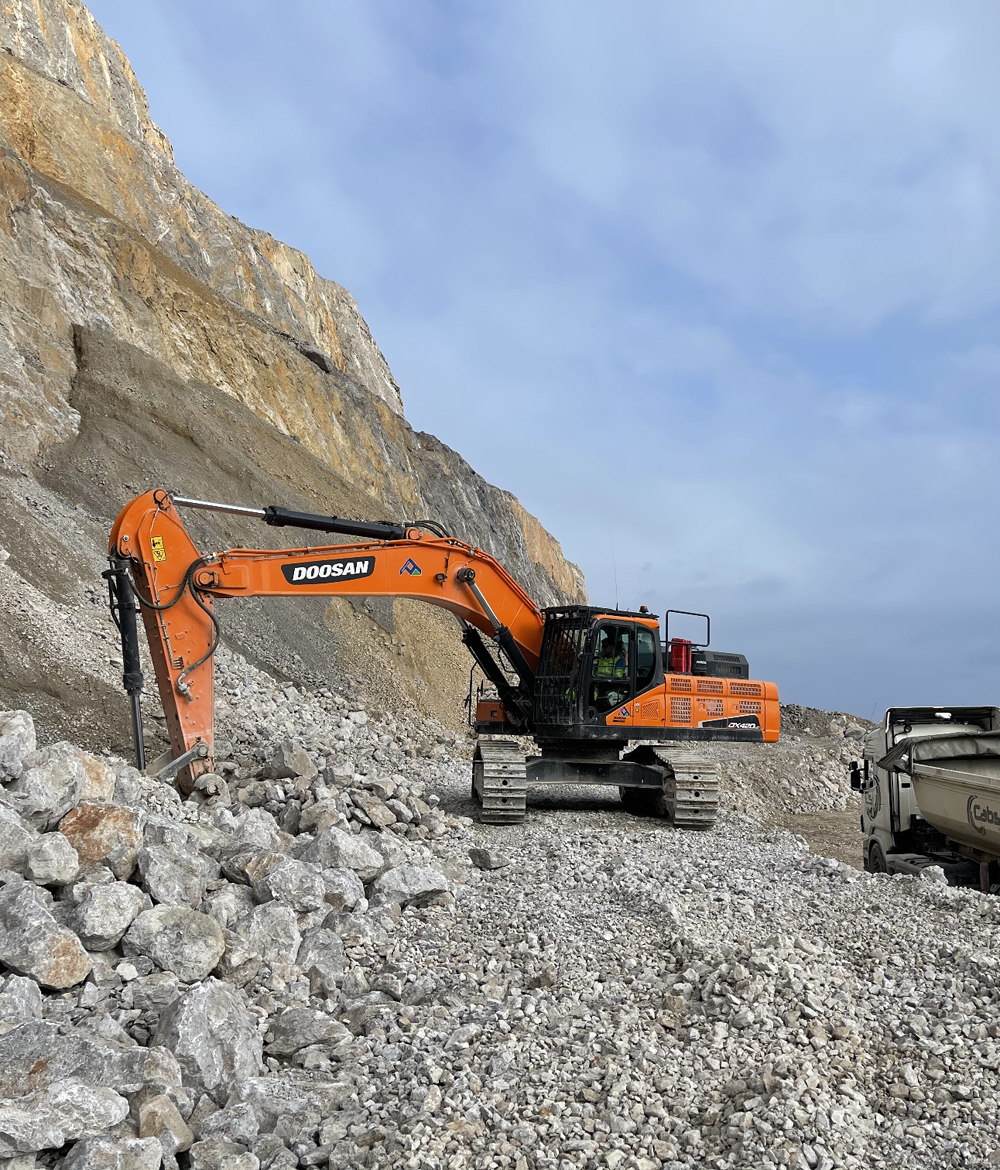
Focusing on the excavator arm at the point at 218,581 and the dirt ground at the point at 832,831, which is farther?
the dirt ground at the point at 832,831

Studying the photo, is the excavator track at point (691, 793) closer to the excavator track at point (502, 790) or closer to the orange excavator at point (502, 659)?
the orange excavator at point (502, 659)

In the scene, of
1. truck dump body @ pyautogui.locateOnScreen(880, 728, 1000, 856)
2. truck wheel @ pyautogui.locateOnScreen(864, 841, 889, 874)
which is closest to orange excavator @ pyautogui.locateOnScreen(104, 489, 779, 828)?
truck wheel @ pyautogui.locateOnScreen(864, 841, 889, 874)

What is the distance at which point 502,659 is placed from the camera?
1227 cm

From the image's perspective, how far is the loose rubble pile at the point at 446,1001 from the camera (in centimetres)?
384

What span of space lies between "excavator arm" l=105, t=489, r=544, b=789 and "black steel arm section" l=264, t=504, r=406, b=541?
0.02 metres

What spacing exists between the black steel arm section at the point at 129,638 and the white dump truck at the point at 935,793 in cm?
745

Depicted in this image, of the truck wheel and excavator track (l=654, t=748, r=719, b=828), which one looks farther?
excavator track (l=654, t=748, r=719, b=828)

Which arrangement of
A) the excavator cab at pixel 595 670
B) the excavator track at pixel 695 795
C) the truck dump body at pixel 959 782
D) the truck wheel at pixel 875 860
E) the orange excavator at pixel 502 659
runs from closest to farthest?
1. the truck dump body at pixel 959 782
2. the orange excavator at pixel 502 659
3. the truck wheel at pixel 875 860
4. the excavator track at pixel 695 795
5. the excavator cab at pixel 595 670

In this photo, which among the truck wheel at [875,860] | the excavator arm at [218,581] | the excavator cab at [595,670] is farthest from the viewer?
the excavator cab at [595,670]

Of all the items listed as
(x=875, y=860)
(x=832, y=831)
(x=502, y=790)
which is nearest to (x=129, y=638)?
(x=502, y=790)

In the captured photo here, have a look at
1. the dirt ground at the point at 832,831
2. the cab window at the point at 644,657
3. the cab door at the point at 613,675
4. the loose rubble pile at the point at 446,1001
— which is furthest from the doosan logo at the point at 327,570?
the dirt ground at the point at 832,831

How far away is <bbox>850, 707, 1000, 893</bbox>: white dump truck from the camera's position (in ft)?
26.8

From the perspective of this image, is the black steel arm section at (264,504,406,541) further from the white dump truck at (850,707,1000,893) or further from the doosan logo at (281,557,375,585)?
the white dump truck at (850,707,1000,893)

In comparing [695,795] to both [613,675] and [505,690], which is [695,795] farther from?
[505,690]
